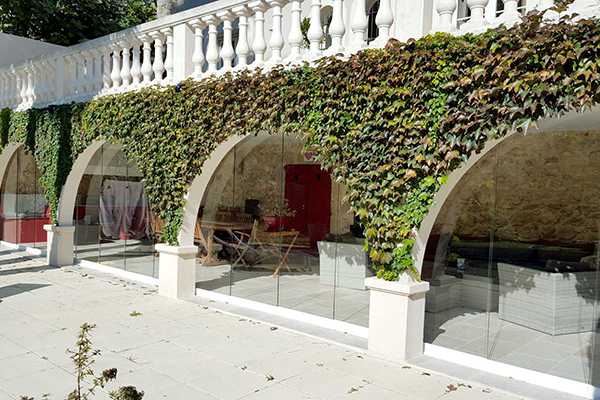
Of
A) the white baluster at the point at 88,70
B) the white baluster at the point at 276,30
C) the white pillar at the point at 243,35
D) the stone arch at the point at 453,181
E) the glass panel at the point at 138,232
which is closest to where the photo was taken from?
the stone arch at the point at 453,181

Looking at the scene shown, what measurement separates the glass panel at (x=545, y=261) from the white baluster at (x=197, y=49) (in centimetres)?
391

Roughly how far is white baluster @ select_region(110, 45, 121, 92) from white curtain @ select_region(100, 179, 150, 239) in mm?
1583

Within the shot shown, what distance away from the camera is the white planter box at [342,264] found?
6203 millimetres

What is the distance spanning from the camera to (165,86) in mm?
6836

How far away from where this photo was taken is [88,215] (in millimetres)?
9156

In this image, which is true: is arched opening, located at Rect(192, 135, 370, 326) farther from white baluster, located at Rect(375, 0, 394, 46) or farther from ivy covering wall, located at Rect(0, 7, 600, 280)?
white baluster, located at Rect(375, 0, 394, 46)

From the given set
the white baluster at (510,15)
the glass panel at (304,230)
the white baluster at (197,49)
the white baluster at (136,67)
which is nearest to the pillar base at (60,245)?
the white baluster at (136,67)

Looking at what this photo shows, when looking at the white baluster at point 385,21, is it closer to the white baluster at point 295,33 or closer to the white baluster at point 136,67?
the white baluster at point 295,33

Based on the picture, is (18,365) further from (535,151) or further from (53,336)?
(535,151)

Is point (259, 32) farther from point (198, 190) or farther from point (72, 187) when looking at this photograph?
point (72, 187)

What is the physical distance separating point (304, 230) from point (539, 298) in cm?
305

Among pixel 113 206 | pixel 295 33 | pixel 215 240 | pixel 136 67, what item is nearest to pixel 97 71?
pixel 136 67

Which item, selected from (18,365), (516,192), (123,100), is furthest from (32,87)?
(516,192)

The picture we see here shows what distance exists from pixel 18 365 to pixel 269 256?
3.55m
